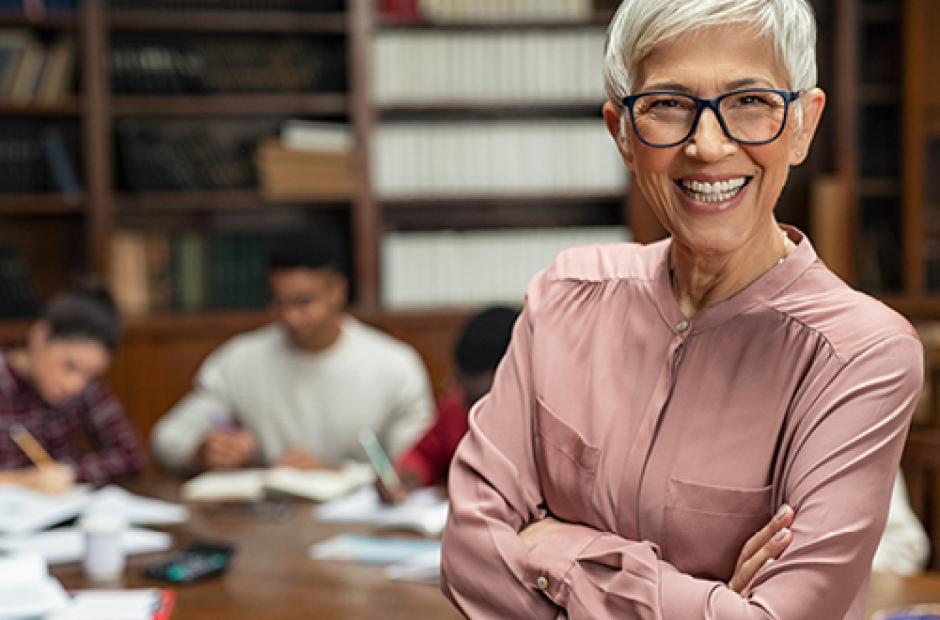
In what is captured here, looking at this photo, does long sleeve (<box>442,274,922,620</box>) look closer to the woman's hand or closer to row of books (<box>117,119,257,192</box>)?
the woman's hand

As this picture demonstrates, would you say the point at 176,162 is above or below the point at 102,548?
above

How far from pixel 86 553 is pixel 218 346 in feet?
→ 8.02

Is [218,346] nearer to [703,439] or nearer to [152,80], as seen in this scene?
[152,80]

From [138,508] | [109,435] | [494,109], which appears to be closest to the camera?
[138,508]

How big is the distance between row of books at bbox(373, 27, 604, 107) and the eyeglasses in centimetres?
373

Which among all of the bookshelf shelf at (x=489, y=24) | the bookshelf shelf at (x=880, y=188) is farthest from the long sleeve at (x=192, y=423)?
the bookshelf shelf at (x=880, y=188)

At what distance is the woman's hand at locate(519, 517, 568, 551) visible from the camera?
58.1 inches

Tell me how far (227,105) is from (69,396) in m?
1.78

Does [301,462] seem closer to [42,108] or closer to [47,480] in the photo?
[47,480]

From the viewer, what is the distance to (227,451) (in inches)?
135

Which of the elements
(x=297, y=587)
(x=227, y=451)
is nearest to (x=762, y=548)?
(x=297, y=587)

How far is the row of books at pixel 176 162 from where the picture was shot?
4.88 meters

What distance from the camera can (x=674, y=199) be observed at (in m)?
1.34

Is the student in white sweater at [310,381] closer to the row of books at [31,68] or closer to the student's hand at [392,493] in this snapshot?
the student's hand at [392,493]
